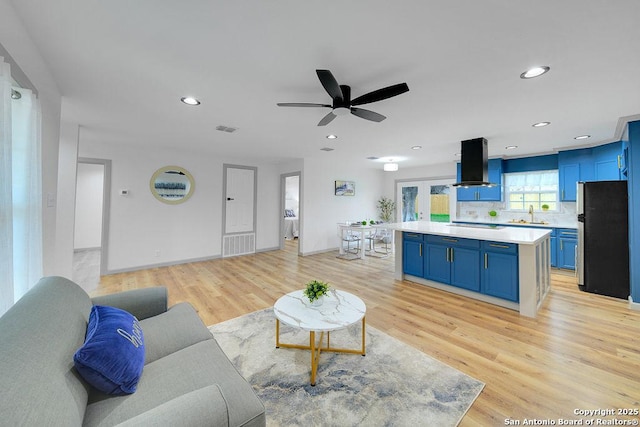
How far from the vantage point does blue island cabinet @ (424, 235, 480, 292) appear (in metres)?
3.48

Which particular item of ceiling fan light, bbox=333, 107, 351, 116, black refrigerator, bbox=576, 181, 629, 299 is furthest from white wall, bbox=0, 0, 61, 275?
black refrigerator, bbox=576, 181, 629, 299

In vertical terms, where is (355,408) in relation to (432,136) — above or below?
below

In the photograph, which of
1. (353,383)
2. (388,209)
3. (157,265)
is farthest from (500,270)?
(157,265)

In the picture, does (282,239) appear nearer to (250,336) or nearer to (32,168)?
(250,336)

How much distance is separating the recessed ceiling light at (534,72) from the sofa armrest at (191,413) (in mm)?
3113

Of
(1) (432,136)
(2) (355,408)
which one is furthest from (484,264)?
(2) (355,408)

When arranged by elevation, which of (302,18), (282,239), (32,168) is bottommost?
(282,239)

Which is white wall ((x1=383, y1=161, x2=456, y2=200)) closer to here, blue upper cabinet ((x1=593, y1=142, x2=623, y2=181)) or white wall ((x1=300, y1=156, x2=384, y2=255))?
white wall ((x1=300, y1=156, x2=384, y2=255))

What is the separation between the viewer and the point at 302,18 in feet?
4.99

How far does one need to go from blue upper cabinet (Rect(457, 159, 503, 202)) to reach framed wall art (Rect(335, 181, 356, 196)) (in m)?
2.89

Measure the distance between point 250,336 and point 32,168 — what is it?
218cm

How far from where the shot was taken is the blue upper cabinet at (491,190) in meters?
5.77

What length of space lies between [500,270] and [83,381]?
4002 mm

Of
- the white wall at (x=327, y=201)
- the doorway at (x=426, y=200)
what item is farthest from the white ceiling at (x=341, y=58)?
the doorway at (x=426, y=200)
